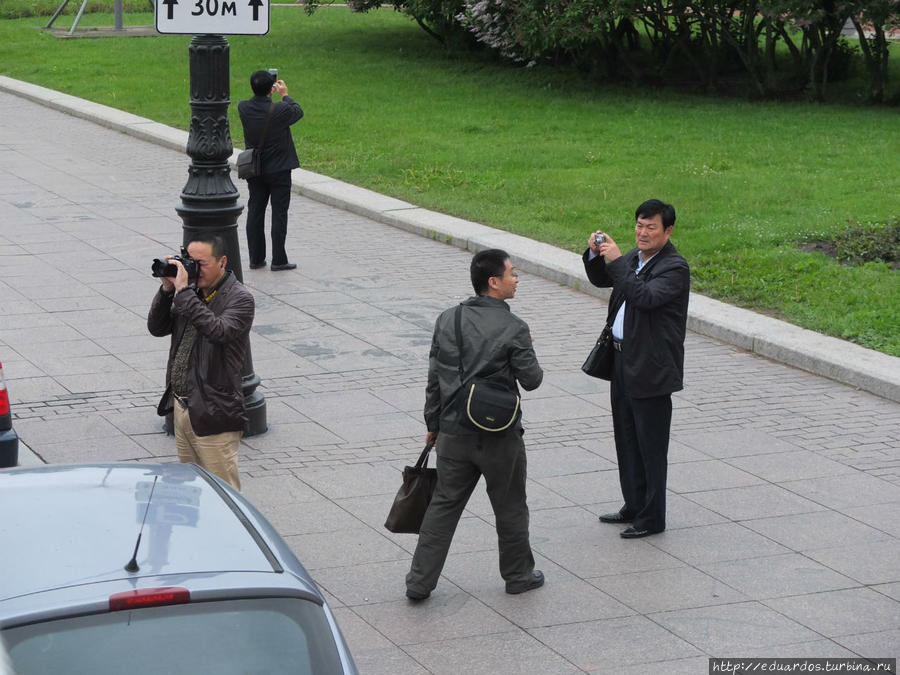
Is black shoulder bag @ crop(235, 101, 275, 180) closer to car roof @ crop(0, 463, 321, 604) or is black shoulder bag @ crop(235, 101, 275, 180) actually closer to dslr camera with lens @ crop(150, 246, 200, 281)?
dslr camera with lens @ crop(150, 246, 200, 281)

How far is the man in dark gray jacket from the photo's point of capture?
6273mm

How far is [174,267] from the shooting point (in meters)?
6.66

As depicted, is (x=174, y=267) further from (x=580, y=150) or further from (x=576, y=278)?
(x=580, y=150)

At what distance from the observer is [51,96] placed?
2472 cm

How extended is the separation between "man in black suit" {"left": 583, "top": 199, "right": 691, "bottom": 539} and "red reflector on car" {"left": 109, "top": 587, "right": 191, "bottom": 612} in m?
3.81

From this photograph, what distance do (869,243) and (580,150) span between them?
22.5ft

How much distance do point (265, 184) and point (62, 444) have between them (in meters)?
5.53

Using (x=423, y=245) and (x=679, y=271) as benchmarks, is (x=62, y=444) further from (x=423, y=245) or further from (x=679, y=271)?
(x=423, y=245)

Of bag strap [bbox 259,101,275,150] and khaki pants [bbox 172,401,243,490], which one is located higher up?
bag strap [bbox 259,101,275,150]

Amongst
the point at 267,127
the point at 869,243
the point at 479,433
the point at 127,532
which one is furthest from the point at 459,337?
the point at 869,243

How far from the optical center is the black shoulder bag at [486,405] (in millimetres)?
6168

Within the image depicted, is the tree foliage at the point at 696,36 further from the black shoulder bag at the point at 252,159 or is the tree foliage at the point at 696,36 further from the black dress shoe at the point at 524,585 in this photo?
the black dress shoe at the point at 524,585

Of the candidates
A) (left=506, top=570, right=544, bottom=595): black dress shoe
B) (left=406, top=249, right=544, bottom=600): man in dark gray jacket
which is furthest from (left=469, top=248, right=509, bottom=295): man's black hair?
(left=506, top=570, right=544, bottom=595): black dress shoe

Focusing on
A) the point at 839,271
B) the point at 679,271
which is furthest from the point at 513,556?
the point at 839,271
